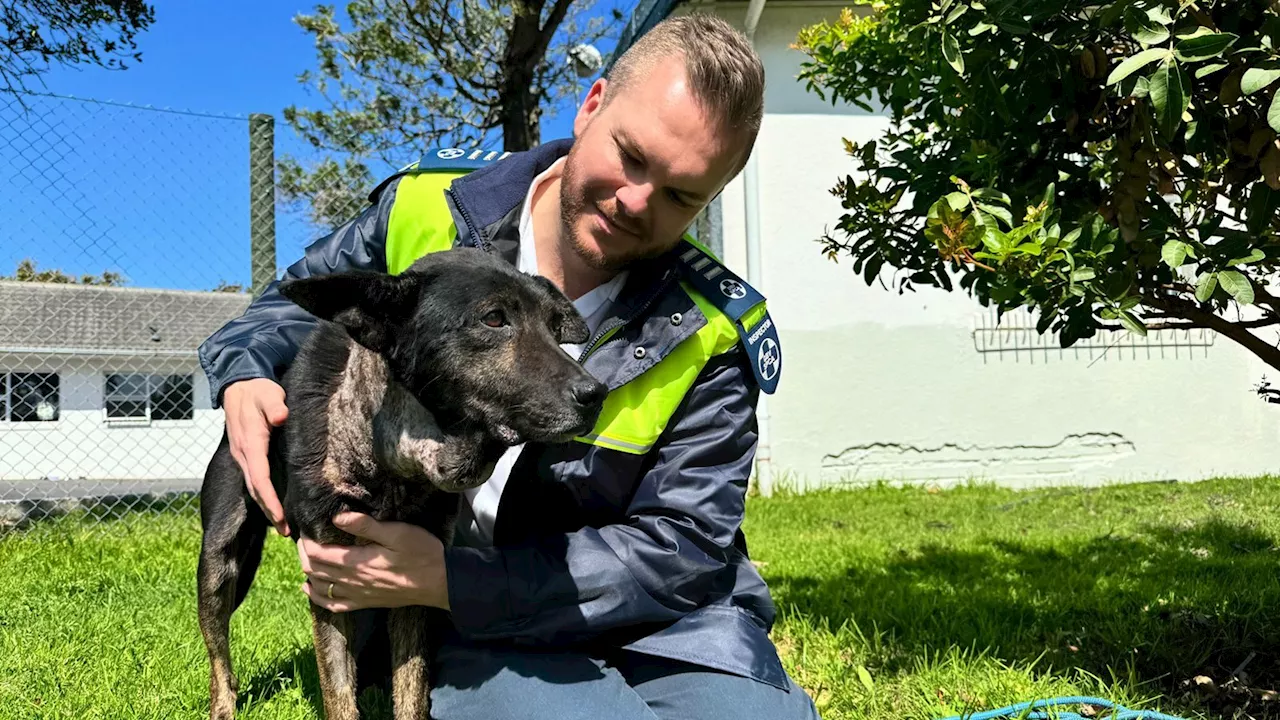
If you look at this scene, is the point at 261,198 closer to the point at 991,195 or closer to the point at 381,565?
the point at 381,565

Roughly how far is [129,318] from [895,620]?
24555mm

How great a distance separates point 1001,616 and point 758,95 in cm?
263

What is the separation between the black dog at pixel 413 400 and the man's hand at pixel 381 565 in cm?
4

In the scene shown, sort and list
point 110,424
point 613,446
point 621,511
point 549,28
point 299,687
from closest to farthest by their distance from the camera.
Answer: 1. point 613,446
2. point 621,511
3. point 299,687
4. point 549,28
5. point 110,424

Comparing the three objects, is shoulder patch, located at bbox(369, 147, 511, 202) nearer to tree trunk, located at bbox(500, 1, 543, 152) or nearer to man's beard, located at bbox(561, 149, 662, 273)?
man's beard, located at bbox(561, 149, 662, 273)

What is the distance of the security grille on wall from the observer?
30.1ft

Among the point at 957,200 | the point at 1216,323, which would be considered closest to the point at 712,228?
the point at 1216,323

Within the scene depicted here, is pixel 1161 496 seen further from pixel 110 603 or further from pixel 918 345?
pixel 110 603

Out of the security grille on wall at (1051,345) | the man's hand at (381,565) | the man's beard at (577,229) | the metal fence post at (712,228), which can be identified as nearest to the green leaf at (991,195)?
the man's beard at (577,229)

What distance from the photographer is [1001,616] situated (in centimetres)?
380

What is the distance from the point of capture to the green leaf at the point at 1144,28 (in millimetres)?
1884

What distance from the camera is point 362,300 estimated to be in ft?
6.12

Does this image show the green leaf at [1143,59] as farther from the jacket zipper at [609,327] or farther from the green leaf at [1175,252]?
the jacket zipper at [609,327]

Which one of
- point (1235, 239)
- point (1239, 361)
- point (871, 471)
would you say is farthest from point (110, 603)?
point (1239, 361)
